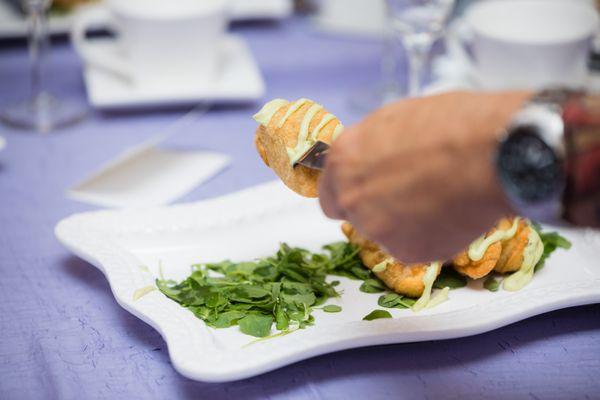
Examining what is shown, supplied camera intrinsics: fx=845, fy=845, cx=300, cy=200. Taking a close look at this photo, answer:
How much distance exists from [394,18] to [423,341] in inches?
27.0

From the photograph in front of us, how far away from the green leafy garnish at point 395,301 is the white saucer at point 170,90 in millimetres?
695

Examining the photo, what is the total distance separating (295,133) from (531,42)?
0.66 m

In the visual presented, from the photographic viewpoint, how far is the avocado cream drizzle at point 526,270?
963 mm

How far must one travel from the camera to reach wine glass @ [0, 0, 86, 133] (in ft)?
4.82

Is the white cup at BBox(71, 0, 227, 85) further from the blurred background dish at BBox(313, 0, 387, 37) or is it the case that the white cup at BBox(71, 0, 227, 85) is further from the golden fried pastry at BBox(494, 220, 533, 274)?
the golden fried pastry at BBox(494, 220, 533, 274)

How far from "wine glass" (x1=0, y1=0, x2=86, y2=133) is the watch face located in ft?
3.36

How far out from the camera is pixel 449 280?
97cm

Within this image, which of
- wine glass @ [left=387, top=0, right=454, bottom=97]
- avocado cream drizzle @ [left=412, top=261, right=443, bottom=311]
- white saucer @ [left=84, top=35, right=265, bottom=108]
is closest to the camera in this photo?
avocado cream drizzle @ [left=412, top=261, right=443, bottom=311]

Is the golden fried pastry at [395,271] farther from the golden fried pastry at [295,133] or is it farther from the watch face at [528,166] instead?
the watch face at [528,166]

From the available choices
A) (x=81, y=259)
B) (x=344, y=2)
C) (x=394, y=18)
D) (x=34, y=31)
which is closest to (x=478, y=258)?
(x=81, y=259)

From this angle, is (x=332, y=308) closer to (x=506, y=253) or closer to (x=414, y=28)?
(x=506, y=253)

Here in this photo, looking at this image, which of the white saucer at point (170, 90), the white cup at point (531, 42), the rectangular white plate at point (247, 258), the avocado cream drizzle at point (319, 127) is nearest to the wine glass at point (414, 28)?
the white cup at point (531, 42)

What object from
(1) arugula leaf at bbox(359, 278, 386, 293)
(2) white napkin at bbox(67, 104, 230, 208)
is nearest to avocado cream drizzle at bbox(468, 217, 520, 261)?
(1) arugula leaf at bbox(359, 278, 386, 293)

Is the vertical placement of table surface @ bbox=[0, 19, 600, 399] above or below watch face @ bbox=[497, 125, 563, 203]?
below
